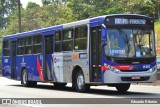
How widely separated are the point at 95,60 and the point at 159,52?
20.3 metres

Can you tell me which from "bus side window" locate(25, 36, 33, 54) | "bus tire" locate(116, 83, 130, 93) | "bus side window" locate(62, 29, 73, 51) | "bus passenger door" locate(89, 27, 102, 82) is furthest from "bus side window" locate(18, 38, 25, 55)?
"bus passenger door" locate(89, 27, 102, 82)

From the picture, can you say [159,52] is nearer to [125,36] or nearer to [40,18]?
[125,36]

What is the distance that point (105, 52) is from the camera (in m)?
18.1

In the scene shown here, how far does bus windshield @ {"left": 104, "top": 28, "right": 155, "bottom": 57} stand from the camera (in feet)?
59.2

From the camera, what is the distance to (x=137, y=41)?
18.4 m

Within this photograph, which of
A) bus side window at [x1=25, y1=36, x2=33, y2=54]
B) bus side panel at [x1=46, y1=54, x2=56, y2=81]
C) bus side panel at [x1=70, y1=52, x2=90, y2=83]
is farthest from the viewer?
bus side window at [x1=25, y1=36, x2=33, y2=54]

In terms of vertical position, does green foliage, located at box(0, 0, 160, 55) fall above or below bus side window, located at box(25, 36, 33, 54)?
above

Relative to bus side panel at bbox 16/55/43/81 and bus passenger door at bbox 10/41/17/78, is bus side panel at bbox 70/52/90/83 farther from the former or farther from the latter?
bus passenger door at bbox 10/41/17/78

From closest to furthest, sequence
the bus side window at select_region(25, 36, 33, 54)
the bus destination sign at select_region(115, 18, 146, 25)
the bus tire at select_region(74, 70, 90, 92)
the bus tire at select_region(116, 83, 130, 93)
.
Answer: the bus destination sign at select_region(115, 18, 146, 25) < the bus tire at select_region(74, 70, 90, 92) < the bus tire at select_region(116, 83, 130, 93) < the bus side window at select_region(25, 36, 33, 54)

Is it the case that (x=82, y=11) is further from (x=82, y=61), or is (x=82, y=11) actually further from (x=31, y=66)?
(x=82, y=61)

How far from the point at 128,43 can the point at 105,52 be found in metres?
0.95

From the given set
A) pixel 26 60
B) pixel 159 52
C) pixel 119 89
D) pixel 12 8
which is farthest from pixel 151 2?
pixel 12 8

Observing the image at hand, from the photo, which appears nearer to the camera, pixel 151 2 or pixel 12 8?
pixel 151 2

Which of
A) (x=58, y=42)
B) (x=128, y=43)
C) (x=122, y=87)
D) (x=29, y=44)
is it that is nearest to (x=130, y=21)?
(x=128, y=43)
